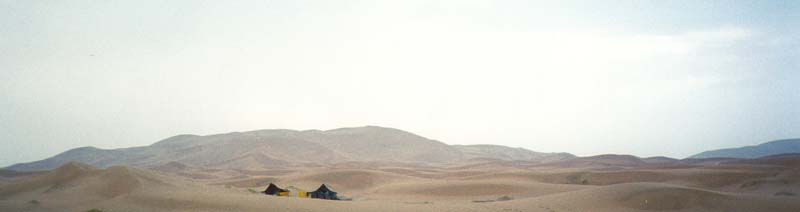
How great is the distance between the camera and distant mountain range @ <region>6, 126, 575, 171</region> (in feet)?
255

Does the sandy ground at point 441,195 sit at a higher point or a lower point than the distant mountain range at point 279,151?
lower

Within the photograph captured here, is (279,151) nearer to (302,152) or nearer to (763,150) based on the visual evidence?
(302,152)

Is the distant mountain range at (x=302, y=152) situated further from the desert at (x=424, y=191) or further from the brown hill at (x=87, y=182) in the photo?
the brown hill at (x=87, y=182)

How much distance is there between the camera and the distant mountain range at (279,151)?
255 ft

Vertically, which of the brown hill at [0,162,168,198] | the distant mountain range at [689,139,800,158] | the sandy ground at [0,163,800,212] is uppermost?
the distant mountain range at [689,139,800,158]

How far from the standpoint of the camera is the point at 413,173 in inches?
1970

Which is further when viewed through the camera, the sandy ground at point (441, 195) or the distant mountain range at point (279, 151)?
the distant mountain range at point (279, 151)

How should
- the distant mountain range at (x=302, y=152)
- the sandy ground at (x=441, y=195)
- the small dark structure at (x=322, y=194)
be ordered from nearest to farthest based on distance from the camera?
the sandy ground at (x=441, y=195)
the small dark structure at (x=322, y=194)
the distant mountain range at (x=302, y=152)

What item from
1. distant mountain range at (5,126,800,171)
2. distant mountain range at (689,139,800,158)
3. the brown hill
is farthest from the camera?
distant mountain range at (689,139,800,158)

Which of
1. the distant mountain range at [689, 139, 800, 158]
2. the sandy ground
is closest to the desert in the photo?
the sandy ground

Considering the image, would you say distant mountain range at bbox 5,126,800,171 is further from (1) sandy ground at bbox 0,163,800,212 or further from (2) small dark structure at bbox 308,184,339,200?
(2) small dark structure at bbox 308,184,339,200

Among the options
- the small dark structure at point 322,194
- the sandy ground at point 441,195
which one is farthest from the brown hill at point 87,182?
the small dark structure at point 322,194

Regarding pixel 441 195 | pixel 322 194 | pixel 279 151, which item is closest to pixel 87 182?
pixel 322 194

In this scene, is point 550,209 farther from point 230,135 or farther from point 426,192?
point 230,135
